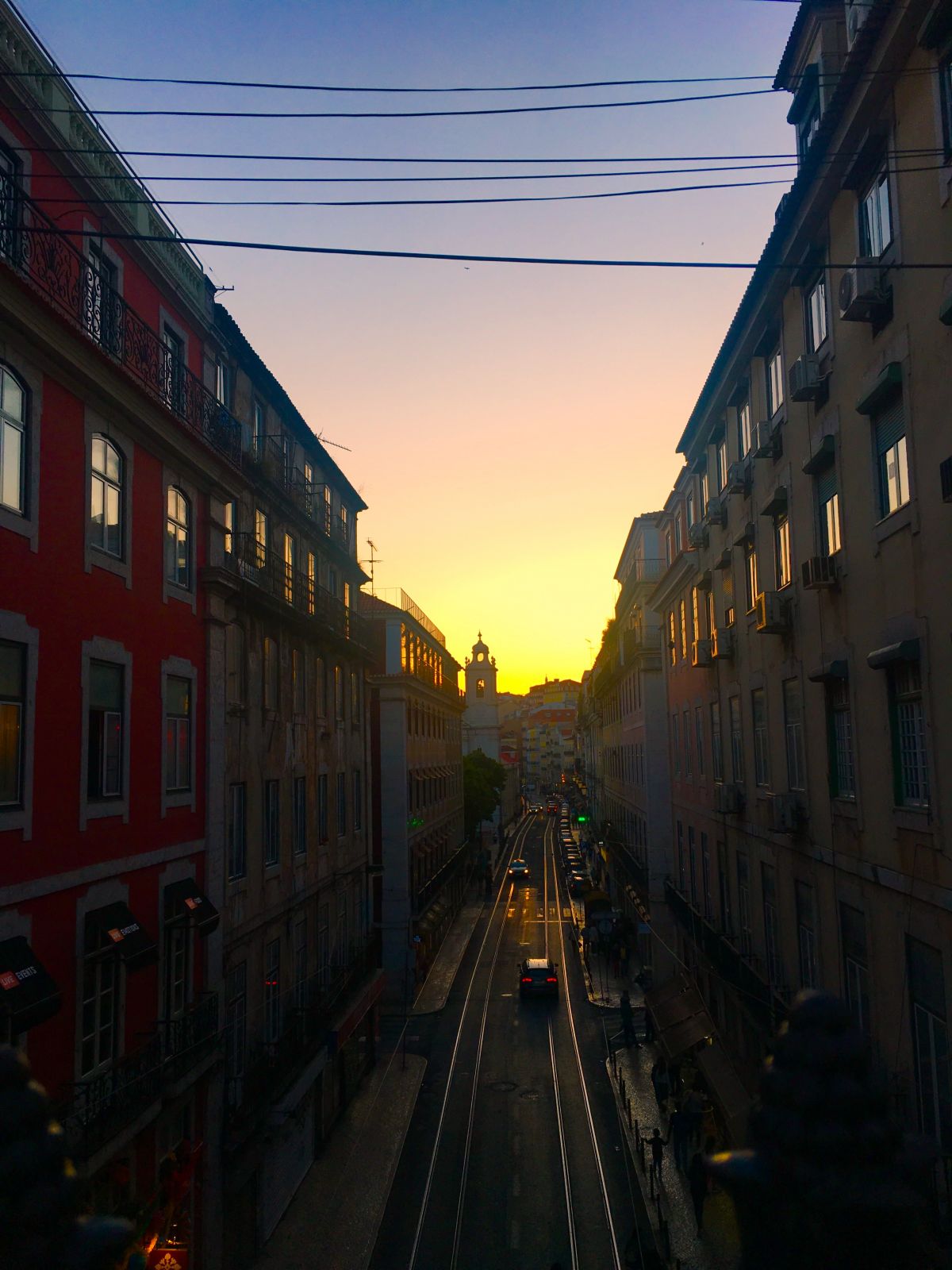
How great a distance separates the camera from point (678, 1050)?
22562 mm

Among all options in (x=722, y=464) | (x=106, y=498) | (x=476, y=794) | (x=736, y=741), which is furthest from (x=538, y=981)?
(x=476, y=794)

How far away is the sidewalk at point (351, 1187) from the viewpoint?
17.5m

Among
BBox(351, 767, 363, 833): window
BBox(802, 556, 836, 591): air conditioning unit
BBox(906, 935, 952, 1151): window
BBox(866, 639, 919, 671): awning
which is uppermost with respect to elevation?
BBox(802, 556, 836, 591): air conditioning unit

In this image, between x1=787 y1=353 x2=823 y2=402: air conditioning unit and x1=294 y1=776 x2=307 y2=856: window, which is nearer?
x1=787 y1=353 x2=823 y2=402: air conditioning unit

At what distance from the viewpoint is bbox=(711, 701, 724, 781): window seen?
79.9 ft

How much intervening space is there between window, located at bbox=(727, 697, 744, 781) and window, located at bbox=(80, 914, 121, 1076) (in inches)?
549

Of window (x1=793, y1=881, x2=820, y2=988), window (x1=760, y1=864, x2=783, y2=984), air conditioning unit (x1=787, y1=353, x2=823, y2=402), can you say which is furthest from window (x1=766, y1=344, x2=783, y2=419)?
window (x1=760, y1=864, x2=783, y2=984)

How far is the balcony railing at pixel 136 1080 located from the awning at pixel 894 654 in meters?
10.7

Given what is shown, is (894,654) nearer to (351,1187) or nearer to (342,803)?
(351,1187)

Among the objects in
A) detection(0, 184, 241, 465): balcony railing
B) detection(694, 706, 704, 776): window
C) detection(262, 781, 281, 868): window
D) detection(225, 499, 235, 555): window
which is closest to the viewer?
detection(0, 184, 241, 465): balcony railing

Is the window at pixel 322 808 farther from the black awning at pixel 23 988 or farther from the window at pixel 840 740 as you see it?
the window at pixel 840 740

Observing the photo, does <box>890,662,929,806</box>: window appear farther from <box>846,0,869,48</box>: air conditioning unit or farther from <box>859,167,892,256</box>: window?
<box>846,0,869,48</box>: air conditioning unit

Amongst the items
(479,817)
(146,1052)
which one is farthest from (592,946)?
(146,1052)

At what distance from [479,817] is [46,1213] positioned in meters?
72.9
